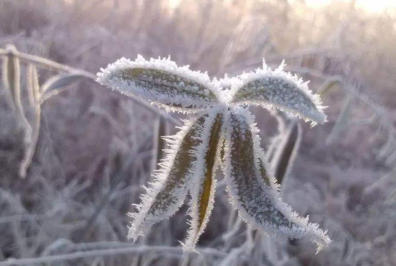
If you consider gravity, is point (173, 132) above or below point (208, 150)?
above

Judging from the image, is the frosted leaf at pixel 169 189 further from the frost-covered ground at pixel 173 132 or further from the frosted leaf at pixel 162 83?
the frost-covered ground at pixel 173 132

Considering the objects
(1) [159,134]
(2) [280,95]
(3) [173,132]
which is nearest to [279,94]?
(2) [280,95]

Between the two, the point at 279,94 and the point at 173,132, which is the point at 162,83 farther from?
the point at 173,132

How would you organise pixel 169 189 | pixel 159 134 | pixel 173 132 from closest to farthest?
pixel 169 189 < pixel 159 134 < pixel 173 132

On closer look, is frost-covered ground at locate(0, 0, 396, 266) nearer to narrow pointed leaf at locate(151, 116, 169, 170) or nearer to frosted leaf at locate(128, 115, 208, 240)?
narrow pointed leaf at locate(151, 116, 169, 170)

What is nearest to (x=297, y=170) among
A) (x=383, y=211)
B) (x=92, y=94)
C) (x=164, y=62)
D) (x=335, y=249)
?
(x=383, y=211)

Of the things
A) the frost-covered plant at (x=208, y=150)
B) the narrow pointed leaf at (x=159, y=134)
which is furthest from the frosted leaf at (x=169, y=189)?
the narrow pointed leaf at (x=159, y=134)
